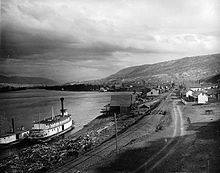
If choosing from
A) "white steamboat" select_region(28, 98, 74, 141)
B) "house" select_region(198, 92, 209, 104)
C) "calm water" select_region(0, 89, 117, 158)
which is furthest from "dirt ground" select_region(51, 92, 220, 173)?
"calm water" select_region(0, 89, 117, 158)

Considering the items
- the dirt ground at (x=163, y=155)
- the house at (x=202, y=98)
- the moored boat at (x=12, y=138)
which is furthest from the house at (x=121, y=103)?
the dirt ground at (x=163, y=155)

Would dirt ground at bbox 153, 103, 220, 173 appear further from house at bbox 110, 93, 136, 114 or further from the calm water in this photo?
house at bbox 110, 93, 136, 114

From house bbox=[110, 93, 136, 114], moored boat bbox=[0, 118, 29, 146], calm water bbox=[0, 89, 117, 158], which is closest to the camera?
moored boat bbox=[0, 118, 29, 146]

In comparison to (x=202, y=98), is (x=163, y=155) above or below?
below

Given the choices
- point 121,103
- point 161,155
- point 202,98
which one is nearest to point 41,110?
point 121,103

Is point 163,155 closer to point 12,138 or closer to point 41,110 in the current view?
point 12,138

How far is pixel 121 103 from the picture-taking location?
5703 centimetres

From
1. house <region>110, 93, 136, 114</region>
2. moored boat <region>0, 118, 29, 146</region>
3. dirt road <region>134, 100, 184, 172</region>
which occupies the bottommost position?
moored boat <region>0, 118, 29, 146</region>

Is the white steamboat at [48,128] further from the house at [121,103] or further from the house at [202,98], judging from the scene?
the house at [202,98]

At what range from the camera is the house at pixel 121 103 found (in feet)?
184

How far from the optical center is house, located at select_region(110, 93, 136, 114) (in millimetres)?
56031

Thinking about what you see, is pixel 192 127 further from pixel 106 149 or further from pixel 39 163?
pixel 39 163

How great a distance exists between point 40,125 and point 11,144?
6255 mm

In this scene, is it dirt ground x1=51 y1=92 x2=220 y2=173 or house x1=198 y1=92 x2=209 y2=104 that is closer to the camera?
dirt ground x1=51 y1=92 x2=220 y2=173
